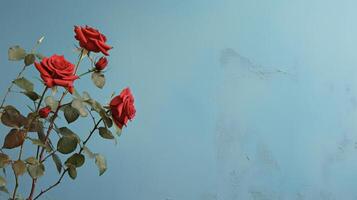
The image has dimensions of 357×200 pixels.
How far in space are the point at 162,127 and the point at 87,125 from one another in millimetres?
291

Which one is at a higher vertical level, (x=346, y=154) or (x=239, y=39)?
(x=239, y=39)

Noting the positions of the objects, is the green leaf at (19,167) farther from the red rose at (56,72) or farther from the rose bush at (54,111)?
the red rose at (56,72)

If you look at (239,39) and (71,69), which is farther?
(239,39)

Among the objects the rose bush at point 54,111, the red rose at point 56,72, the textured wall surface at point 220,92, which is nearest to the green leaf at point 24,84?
the rose bush at point 54,111

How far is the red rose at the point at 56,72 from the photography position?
80 centimetres

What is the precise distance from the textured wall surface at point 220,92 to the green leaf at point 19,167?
0.95 m

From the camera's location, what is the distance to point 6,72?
1.76 m

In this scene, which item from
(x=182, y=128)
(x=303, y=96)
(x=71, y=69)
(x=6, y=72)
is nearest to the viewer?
(x=71, y=69)

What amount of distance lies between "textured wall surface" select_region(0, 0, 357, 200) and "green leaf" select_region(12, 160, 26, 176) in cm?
95

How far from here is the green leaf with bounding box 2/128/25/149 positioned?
845 millimetres

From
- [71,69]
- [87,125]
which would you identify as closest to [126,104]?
[71,69]

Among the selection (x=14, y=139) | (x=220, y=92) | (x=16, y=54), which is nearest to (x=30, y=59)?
(x=16, y=54)

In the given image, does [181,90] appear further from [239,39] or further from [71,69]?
[71,69]

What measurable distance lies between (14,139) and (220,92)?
1.20 meters
